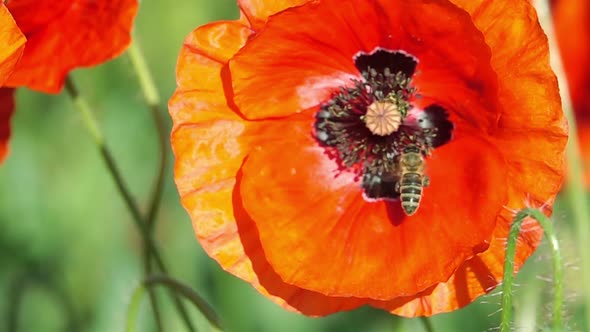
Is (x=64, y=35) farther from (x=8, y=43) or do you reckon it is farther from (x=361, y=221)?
(x=361, y=221)

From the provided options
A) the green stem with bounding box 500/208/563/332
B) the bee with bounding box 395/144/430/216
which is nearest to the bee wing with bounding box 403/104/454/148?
the bee with bounding box 395/144/430/216

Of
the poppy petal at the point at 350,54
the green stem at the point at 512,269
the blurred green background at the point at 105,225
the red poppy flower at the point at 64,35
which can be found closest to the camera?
the green stem at the point at 512,269

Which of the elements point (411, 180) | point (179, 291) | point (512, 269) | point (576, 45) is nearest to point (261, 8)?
point (411, 180)

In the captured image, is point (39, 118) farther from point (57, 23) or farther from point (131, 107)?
point (57, 23)

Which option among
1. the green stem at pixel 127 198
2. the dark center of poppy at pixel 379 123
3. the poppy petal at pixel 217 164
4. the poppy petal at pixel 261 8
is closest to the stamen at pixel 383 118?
the dark center of poppy at pixel 379 123

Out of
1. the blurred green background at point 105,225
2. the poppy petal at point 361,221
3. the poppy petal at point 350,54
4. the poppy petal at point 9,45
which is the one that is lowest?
the blurred green background at point 105,225

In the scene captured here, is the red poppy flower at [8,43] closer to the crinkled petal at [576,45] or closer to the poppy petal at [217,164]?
the poppy petal at [217,164]
